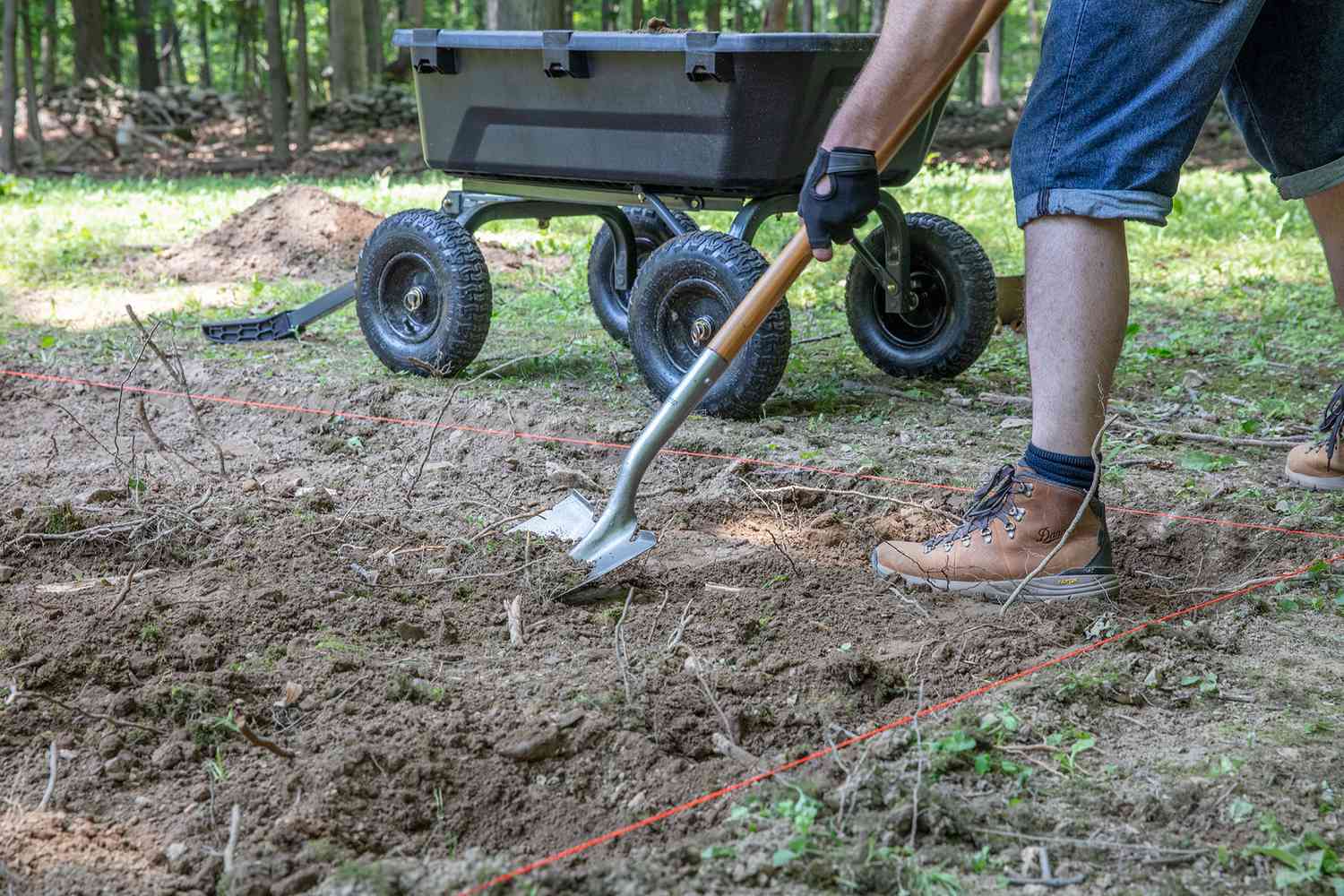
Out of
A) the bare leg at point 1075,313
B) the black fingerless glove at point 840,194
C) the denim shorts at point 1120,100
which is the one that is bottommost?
the bare leg at point 1075,313

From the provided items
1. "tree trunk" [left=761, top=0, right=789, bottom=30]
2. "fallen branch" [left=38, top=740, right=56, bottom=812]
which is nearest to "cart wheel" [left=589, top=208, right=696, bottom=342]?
"tree trunk" [left=761, top=0, right=789, bottom=30]

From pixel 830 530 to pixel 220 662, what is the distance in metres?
1.26

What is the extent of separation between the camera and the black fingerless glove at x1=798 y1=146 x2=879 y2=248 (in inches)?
89.0

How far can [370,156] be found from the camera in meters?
13.1

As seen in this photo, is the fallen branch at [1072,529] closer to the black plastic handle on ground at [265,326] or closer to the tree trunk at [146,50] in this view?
the black plastic handle on ground at [265,326]

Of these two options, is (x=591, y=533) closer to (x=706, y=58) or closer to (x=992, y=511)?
(x=992, y=511)

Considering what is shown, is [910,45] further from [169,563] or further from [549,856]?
[169,563]

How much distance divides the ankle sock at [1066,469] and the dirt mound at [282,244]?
4570mm

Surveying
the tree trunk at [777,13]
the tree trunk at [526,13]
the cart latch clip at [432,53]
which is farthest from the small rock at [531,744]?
the tree trunk at [526,13]

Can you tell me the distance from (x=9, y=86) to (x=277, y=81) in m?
2.26

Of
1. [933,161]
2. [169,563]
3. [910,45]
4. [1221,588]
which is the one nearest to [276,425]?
[169,563]

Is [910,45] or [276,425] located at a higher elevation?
[910,45]

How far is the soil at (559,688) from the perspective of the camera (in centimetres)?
146

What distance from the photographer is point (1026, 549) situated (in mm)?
2186
